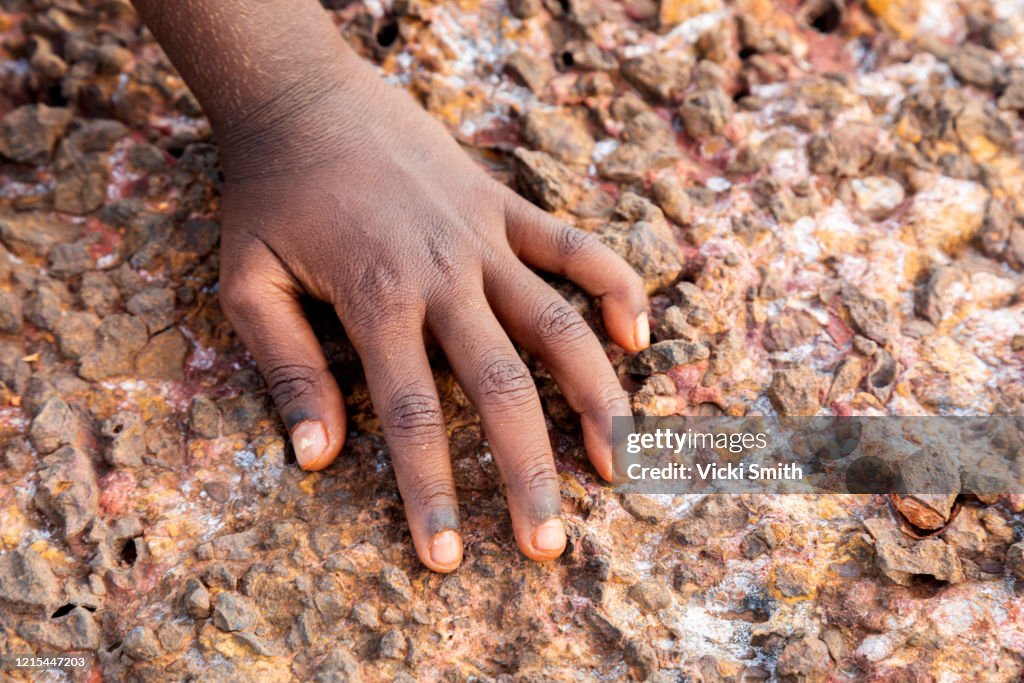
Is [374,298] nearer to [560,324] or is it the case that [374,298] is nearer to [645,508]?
[560,324]

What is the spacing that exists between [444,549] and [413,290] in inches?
16.7

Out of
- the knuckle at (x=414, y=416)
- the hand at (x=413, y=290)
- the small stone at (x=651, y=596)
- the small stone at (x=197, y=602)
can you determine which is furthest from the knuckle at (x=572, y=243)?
the small stone at (x=197, y=602)

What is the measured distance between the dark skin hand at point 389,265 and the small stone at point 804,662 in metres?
0.35

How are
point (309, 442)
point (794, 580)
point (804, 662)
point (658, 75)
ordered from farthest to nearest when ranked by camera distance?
point (658, 75) < point (309, 442) < point (794, 580) < point (804, 662)

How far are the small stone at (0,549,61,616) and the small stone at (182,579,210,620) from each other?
184 millimetres

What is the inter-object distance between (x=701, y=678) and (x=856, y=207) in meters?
1.03

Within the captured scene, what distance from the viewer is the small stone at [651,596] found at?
1.30 meters

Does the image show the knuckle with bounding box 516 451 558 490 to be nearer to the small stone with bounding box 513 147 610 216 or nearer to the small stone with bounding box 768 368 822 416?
the small stone with bounding box 768 368 822 416

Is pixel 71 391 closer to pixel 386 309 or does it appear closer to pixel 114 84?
pixel 386 309

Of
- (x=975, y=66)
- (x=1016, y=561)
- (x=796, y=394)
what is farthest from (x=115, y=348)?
(x=975, y=66)

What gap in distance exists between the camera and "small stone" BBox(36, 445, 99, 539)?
134 centimetres

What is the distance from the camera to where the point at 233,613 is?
1272mm

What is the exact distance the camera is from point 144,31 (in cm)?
206

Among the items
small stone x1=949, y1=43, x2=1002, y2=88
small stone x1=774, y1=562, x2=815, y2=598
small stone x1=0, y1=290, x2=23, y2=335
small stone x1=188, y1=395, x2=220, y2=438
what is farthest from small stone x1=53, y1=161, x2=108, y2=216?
small stone x1=949, y1=43, x2=1002, y2=88
